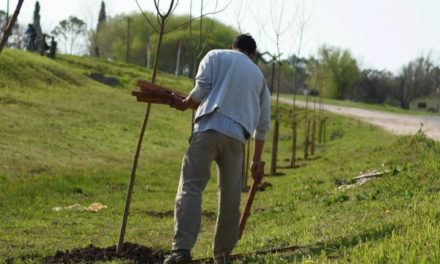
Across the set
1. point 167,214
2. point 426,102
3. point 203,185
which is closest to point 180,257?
point 203,185

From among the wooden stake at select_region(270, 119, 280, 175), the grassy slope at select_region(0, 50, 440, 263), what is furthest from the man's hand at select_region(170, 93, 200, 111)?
the wooden stake at select_region(270, 119, 280, 175)

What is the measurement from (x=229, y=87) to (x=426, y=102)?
99.3 metres

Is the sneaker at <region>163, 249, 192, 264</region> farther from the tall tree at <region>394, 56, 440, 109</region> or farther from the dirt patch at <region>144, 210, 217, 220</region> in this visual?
the tall tree at <region>394, 56, 440, 109</region>

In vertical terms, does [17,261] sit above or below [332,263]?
below

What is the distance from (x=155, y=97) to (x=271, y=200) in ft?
21.5

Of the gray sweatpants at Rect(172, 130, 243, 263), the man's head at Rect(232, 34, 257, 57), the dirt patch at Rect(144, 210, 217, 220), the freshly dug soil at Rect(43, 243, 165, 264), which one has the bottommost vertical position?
the dirt patch at Rect(144, 210, 217, 220)

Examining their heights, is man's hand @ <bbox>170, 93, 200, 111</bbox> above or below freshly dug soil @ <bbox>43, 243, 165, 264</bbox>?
above

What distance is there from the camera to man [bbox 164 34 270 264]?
5.40 m

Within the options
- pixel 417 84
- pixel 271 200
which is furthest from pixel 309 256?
pixel 417 84

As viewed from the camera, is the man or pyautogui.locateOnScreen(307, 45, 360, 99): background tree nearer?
the man

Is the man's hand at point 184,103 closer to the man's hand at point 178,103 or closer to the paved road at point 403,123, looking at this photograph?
the man's hand at point 178,103

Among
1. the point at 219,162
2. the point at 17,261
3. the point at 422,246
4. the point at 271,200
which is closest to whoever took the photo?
the point at 422,246

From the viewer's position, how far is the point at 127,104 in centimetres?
3155

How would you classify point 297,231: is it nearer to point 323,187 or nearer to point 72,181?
point 323,187
